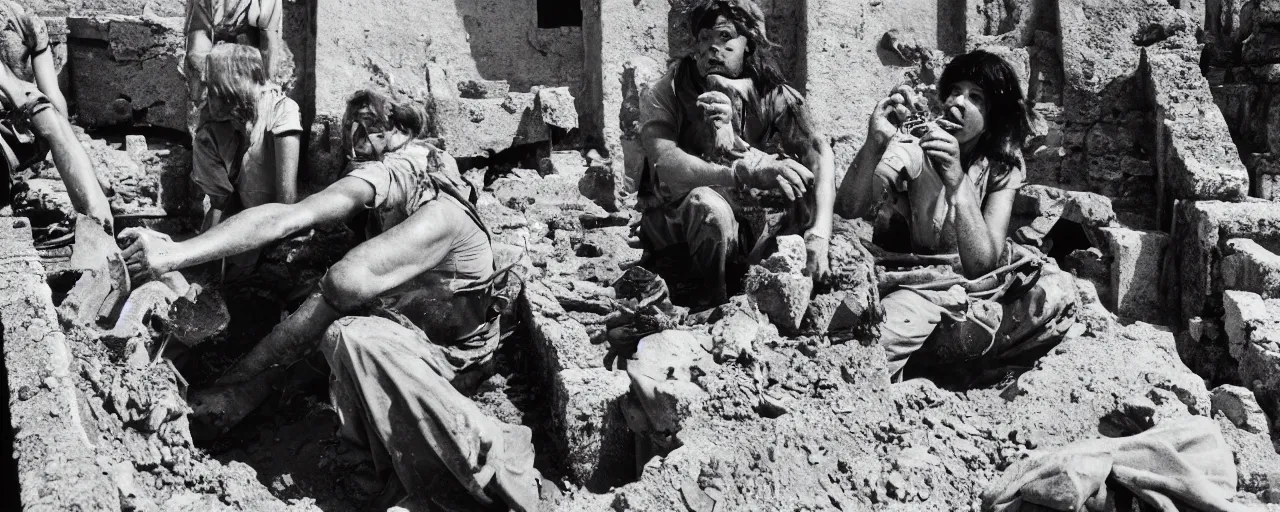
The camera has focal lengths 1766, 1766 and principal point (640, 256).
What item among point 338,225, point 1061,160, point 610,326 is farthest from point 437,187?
point 1061,160

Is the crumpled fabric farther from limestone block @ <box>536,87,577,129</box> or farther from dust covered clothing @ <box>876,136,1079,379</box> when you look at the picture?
limestone block @ <box>536,87,577,129</box>

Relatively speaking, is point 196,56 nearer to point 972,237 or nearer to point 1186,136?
point 972,237

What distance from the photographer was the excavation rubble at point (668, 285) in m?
6.14

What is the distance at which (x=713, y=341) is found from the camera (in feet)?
21.6

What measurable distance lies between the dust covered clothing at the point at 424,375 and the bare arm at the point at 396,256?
5 centimetres

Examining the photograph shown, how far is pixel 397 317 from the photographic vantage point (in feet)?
21.0

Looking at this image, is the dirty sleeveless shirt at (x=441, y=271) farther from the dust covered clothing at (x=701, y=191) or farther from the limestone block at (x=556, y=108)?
the limestone block at (x=556, y=108)

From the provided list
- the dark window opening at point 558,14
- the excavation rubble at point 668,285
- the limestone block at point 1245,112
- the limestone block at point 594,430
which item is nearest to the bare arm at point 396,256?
the excavation rubble at point 668,285

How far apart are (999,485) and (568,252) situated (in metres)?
2.17

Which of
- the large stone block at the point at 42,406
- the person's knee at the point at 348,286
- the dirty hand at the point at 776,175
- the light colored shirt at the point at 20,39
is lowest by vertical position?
the large stone block at the point at 42,406

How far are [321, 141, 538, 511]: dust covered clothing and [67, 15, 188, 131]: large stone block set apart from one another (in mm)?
2050

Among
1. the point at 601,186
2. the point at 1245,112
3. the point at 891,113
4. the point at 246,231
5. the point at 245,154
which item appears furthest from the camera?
the point at 1245,112

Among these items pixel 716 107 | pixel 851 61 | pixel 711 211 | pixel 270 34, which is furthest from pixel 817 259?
pixel 270 34

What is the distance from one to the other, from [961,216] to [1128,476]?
1.39 m
